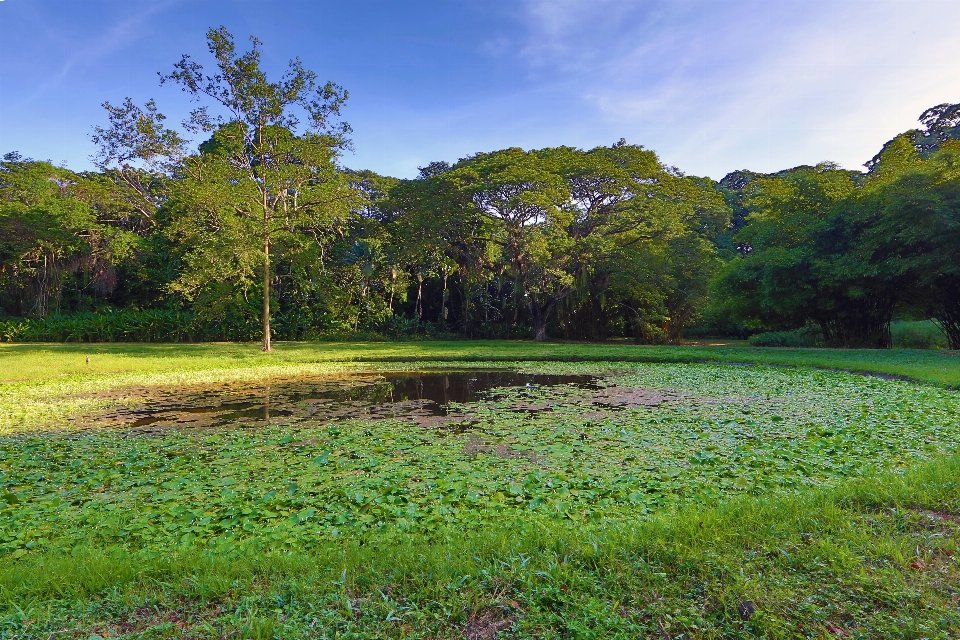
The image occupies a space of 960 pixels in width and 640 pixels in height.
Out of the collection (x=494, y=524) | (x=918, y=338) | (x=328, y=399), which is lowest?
(x=328, y=399)

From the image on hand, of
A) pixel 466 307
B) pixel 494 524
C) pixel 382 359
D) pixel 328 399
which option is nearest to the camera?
pixel 494 524

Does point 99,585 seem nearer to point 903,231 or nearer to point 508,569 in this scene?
point 508,569

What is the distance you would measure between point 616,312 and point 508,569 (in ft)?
91.2

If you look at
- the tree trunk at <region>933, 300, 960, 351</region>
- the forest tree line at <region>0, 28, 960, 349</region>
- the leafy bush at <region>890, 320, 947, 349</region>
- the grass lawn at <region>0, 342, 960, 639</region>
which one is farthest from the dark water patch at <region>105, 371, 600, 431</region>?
the leafy bush at <region>890, 320, 947, 349</region>

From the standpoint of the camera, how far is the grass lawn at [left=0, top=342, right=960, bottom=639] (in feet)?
7.64

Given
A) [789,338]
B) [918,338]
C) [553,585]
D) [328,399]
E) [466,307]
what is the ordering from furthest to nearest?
[466,307] < [789,338] < [918,338] < [328,399] < [553,585]

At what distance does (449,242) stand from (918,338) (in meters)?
21.4

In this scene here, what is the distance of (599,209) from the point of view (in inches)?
961

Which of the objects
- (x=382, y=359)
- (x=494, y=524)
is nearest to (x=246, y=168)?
(x=382, y=359)

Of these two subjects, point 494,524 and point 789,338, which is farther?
point 789,338

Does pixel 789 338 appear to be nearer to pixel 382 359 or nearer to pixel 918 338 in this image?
pixel 918 338

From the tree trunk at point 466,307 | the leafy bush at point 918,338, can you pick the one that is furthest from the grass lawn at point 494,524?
the tree trunk at point 466,307

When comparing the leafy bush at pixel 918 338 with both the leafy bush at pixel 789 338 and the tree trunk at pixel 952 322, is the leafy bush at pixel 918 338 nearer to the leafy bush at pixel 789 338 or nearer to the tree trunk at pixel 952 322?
the tree trunk at pixel 952 322

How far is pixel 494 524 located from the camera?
3.49m
